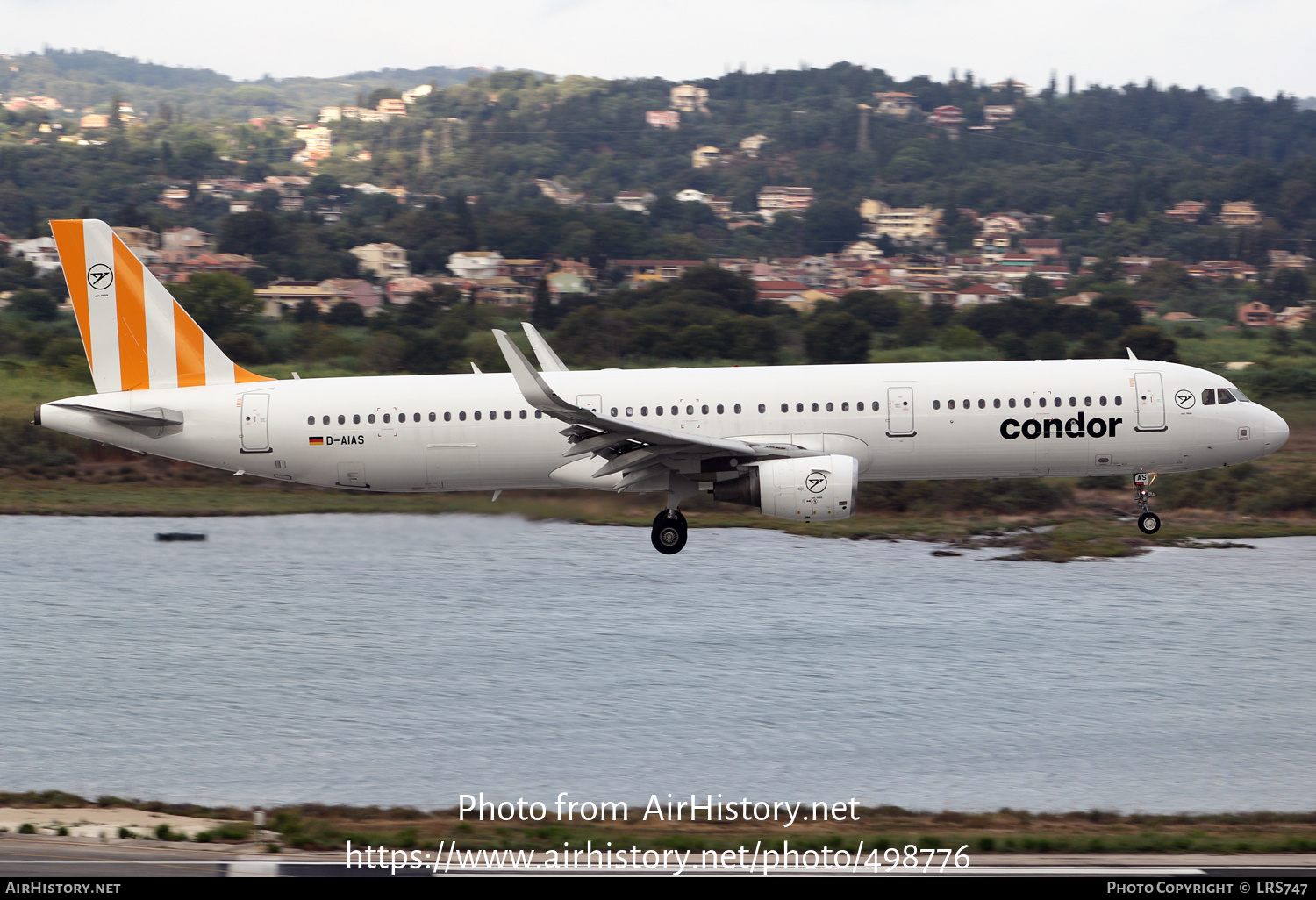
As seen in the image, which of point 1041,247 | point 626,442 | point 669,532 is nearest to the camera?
point 626,442

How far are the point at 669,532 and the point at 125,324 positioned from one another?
13.0m

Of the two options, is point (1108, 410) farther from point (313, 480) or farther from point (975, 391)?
point (313, 480)

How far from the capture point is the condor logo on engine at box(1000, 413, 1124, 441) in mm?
28844

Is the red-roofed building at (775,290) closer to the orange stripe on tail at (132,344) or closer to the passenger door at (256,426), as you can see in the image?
the orange stripe on tail at (132,344)

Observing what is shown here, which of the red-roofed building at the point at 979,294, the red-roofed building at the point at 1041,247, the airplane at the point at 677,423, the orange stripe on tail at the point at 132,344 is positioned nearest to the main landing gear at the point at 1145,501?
the airplane at the point at 677,423

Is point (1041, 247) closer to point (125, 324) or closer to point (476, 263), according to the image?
point (476, 263)

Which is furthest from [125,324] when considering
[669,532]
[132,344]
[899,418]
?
[899,418]

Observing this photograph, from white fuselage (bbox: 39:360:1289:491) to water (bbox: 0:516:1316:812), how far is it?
3.50 m

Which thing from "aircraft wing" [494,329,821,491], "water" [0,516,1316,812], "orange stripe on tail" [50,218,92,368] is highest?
"orange stripe on tail" [50,218,92,368]

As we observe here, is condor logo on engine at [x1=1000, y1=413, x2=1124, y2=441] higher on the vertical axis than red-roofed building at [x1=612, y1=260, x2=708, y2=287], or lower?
lower

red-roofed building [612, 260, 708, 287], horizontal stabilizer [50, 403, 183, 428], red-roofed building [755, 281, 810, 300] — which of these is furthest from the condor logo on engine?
red-roofed building [612, 260, 708, 287]

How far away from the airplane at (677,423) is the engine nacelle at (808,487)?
0.70 feet

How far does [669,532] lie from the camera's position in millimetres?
29266

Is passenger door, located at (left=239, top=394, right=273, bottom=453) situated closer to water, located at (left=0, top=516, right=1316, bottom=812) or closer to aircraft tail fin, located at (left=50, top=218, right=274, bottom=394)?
aircraft tail fin, located at (left=50, top=218, right=274, bottom=394)
